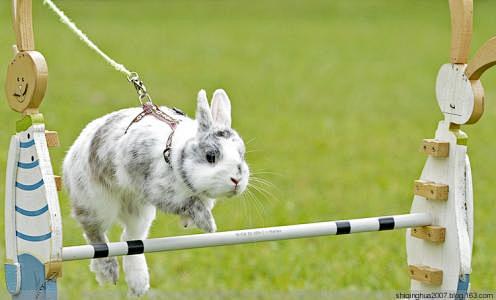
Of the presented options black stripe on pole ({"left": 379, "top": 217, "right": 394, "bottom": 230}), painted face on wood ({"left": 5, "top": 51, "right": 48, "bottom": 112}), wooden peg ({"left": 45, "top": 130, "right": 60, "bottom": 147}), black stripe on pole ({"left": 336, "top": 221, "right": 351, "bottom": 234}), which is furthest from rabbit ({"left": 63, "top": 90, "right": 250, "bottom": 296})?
black stripe on pole ({"left": 379, "top": 217, "right": 394, "bottom": 230})

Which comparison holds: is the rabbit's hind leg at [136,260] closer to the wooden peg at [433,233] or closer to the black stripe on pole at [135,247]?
the black stripe on pole at [135,247]

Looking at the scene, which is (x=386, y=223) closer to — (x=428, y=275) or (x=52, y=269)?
(x=428, y=275)

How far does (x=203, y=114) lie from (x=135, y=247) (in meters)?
0.41

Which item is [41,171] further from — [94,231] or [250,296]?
[250,296]

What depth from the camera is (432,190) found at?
3.22 meters

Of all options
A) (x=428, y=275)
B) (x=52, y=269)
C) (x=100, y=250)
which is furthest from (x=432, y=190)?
(x=52, y=269)

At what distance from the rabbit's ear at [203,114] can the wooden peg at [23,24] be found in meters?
0.52

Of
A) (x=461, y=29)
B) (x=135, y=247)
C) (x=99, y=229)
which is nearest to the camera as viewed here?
(x=135, y=247)

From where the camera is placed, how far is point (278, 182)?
704 cm

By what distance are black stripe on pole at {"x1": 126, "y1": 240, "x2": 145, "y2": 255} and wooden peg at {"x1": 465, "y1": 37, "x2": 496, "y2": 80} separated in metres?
1.21

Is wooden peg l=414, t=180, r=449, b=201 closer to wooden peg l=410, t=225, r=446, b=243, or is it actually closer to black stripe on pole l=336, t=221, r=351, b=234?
wooden peg l=410, t=225, r=446, b=243

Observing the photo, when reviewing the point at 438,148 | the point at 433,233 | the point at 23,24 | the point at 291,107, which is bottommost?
the point at 291,107

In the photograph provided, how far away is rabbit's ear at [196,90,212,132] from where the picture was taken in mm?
2564

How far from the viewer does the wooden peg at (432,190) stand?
3205 millimetres
